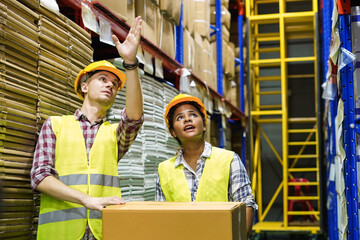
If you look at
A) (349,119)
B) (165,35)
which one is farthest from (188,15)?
(349,119)

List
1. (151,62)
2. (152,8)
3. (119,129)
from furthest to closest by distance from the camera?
(152,8) → (151,62) → (119,129)

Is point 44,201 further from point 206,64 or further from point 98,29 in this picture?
point 206,64

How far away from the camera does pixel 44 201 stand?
310 centimetres

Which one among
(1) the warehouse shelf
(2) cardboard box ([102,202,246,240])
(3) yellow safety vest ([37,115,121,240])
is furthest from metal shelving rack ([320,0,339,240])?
(2) cardboard box ([102,202,246,240])

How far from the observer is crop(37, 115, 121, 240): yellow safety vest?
3072mm

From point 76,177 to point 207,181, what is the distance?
0.82 m

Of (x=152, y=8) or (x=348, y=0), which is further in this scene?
(x=152, y=8)

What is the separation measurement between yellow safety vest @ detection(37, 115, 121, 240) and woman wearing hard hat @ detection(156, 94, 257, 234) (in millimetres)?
383

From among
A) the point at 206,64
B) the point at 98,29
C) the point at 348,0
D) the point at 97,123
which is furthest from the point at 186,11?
the point at 97,123

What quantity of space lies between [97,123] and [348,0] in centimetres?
208

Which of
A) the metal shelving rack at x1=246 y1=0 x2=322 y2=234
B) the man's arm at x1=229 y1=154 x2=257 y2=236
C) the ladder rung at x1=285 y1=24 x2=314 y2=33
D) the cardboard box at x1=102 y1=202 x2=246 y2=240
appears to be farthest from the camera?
the ladder rung at x1=285 y1=24 x2=314 y2=33

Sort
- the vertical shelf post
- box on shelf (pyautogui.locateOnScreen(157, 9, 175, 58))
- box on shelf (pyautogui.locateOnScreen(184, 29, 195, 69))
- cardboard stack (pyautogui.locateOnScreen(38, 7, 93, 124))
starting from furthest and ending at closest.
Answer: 1. box on shelf (pyautogui.locateOnScreen(184, 29, 195, 69))
2. the vertical shelf post
3. box on shelf (pyautogui.locateOnScreen(157, 9, 175, 58))
4. cardboard stack (pyautogui.locateOnScreen(38, 7, 93, 124))

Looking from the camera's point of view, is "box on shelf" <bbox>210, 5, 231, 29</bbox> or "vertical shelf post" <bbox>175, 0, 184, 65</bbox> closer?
"vertical shelf post" <bbox>175, 0, 184, 65</bbox>

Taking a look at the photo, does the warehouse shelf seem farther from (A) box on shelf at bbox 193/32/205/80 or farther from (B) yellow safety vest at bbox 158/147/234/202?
(B) yellow safety vest at bbox 158/147/234/202
